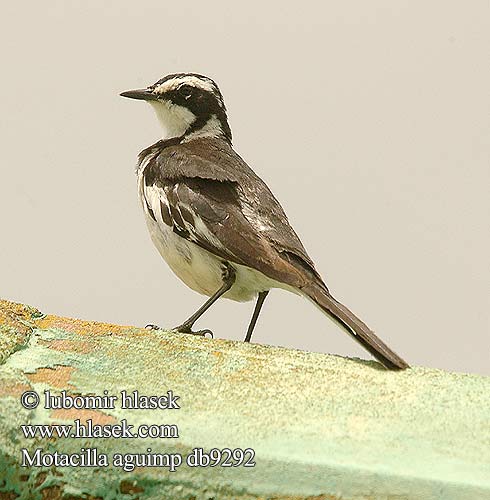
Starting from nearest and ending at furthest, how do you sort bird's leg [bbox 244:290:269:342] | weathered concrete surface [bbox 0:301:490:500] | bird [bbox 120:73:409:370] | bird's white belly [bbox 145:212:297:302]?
weathered concrete surface [bbox 0:301:490:500]
bird [bbox 120:73:409:370]
bird's white belly [bbox 145:212:297:302]
bird's leg [bbox 244:290:269:342]

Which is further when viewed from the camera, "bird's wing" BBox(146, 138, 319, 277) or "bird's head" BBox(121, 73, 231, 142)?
"bird's head" BBox(121, 73, 231, 142)

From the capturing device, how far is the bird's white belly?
470cm

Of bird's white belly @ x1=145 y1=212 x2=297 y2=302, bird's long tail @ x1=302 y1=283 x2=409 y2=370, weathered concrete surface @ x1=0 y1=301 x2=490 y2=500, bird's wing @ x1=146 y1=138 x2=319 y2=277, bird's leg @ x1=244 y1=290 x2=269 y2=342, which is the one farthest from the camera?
bird's leg @ x1=244 y1=290 x2=269 y2=342

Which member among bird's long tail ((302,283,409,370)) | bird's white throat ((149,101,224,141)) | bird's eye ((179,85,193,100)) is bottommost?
bird's long tail ((302,283,409,370))

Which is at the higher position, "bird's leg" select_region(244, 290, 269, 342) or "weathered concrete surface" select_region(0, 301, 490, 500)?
"weathered concrete surface" select_region(0, 301, 490, 500)

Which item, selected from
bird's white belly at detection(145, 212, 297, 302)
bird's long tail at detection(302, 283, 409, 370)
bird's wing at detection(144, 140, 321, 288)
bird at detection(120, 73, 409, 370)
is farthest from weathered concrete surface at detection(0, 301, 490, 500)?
bird's white belly at detection(145, 212, 297, 302)

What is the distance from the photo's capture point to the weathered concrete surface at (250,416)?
115 inches

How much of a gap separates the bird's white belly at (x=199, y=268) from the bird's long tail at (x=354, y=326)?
0.30m

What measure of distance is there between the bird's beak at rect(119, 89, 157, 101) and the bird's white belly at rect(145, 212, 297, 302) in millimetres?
667

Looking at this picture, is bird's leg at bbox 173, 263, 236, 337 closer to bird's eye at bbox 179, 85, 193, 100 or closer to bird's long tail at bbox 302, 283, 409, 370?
bird's long tail at bbox 302, 283, 409, 370

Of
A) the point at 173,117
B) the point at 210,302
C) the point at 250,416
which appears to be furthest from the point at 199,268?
the point at 250,416

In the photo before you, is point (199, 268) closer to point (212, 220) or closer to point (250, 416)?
point (212, 220)

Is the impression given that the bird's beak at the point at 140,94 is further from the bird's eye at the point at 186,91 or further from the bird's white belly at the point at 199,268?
the bird's white belly at the point at 199,268

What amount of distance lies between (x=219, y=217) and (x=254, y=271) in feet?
0.87
